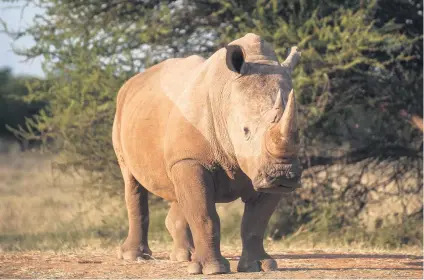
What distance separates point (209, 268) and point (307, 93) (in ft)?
18.0

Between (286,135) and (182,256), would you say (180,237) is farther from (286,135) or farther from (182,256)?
(286,135)

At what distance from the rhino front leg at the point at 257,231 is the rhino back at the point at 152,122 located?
0.75 metres

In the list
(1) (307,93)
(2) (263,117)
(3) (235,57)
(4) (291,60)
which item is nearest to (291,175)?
(2) (263,117)

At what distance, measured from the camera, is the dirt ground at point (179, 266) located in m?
7.09

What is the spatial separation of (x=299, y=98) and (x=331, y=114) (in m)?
0.46

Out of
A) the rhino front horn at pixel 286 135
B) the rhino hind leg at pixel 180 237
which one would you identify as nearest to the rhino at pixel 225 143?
the rhino front horn at pixel 286 135

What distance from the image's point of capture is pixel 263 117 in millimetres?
6438

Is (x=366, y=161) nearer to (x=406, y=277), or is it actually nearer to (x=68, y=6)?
(x=68, y=6)

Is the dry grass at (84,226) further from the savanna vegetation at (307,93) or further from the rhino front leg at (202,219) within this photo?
the rhino front leg at (202,219)

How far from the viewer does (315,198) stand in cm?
1231

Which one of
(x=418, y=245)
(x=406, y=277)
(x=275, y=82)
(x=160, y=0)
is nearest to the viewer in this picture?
(x=275, y=82)

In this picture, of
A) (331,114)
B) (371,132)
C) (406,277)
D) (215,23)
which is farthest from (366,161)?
(406,277)

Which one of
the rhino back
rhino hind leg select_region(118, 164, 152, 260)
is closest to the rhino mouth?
the rhino back

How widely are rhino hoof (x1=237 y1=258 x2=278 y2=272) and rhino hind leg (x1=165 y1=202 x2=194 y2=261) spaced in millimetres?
1111
